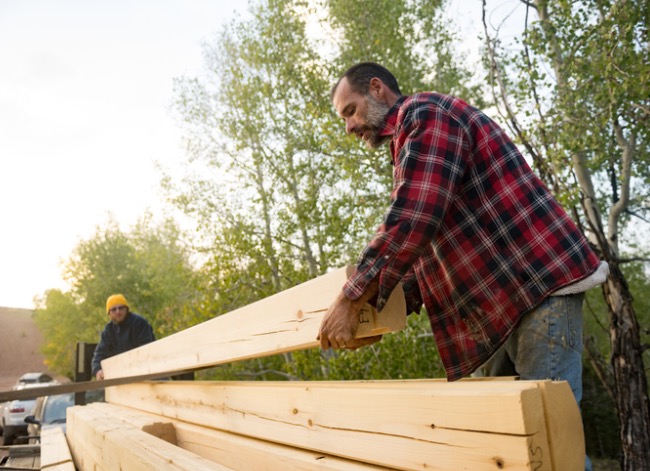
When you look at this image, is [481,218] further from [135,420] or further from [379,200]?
[379,200]

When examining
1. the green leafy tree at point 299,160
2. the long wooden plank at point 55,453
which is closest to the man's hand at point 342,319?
the long wooden plank at point 55,453

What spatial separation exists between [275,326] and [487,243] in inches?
32.1

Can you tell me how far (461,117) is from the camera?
2006 mm

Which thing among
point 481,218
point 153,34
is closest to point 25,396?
point 481,218

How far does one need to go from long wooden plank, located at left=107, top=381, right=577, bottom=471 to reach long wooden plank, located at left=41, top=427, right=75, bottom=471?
1584mm

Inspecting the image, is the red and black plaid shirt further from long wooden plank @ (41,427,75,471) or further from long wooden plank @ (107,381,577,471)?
long wooden plank @ (41,427,75,471)

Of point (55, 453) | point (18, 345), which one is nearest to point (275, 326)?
point (55, 453)

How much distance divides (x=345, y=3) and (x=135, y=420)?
11553mm

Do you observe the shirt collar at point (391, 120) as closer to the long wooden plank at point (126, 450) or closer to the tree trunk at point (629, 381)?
the long wooden plank at point (126, 450)

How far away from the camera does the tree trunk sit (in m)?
6.71

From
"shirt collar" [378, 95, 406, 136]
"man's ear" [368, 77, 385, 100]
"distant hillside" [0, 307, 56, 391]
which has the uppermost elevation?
"distant hillside" [0, 307, 56, 391]

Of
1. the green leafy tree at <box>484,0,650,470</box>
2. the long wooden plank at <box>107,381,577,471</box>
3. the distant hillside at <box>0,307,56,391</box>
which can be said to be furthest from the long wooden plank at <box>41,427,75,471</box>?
the distant hillside at <box>0,307,56,391</box>

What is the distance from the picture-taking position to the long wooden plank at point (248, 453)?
5.56ft

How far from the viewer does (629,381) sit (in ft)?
22.2
